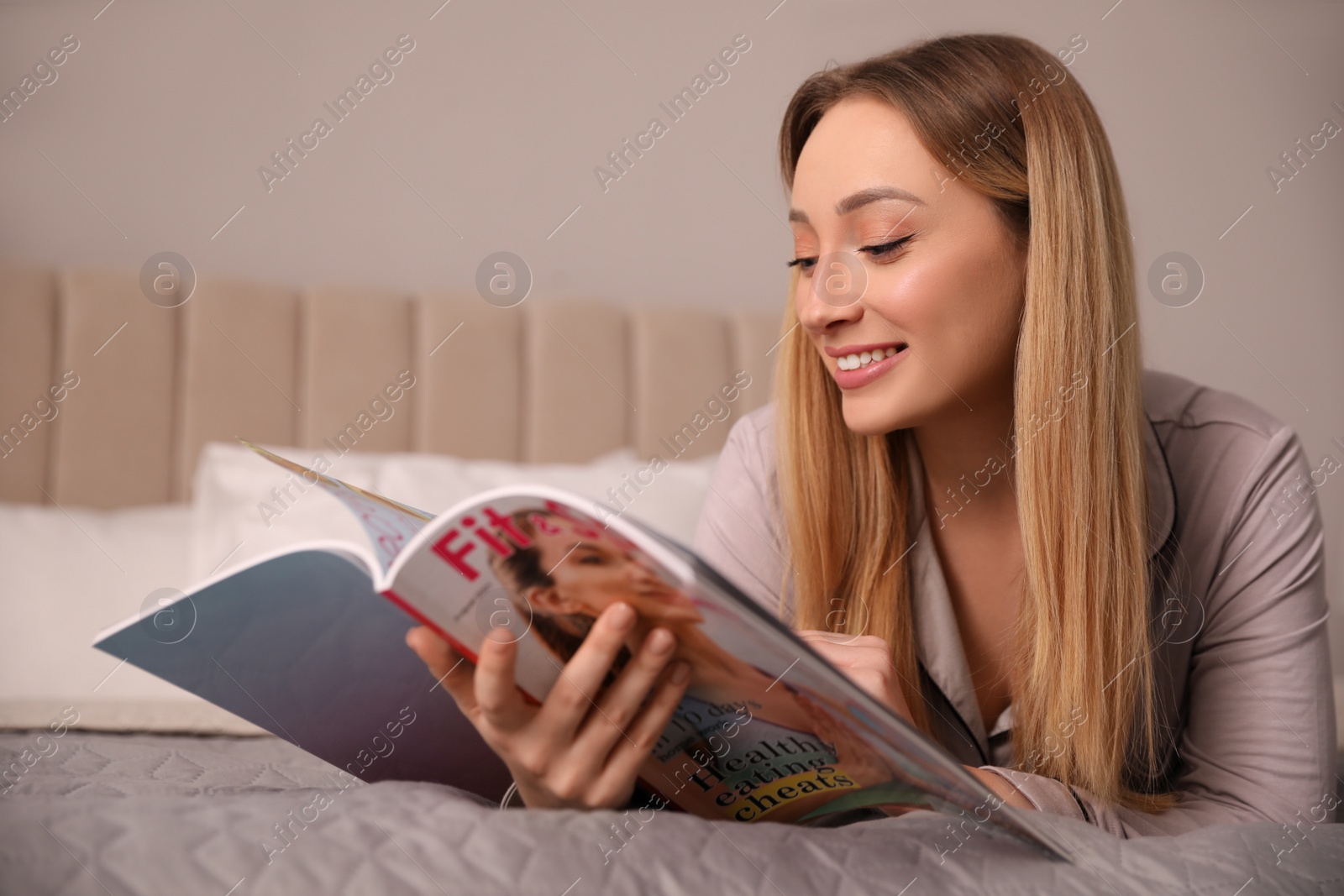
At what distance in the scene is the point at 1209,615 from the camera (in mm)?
888

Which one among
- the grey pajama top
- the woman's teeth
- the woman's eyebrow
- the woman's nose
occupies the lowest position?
the grey pajama top

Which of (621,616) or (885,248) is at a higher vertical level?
(885,248)

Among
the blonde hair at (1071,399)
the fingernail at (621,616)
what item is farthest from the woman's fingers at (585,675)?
the blonde hair at (1071,399)

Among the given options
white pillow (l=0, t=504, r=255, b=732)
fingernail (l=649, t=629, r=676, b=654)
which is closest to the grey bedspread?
fingernail (l=649, t=629, r=676, b=654)

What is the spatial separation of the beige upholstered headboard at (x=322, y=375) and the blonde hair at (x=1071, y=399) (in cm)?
103

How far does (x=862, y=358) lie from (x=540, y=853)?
58 centimetres

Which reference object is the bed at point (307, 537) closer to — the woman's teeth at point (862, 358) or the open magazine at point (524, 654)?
the open magazine at point (524, 654)

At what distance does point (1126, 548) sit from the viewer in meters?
0.89

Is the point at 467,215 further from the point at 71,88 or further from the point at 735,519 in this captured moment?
the point at 735,519

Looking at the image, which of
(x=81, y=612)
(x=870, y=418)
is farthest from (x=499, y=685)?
(x=81, y=612)

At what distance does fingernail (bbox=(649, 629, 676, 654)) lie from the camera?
506 mm

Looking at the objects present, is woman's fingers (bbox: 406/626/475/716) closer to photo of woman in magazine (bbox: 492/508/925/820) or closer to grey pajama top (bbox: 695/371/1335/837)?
photo of woman in magazine (bbox: 492/508/925/820)

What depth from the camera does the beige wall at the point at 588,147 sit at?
1803 mm

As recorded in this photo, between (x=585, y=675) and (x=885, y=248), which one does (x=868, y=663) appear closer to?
(x=585, y=675)
